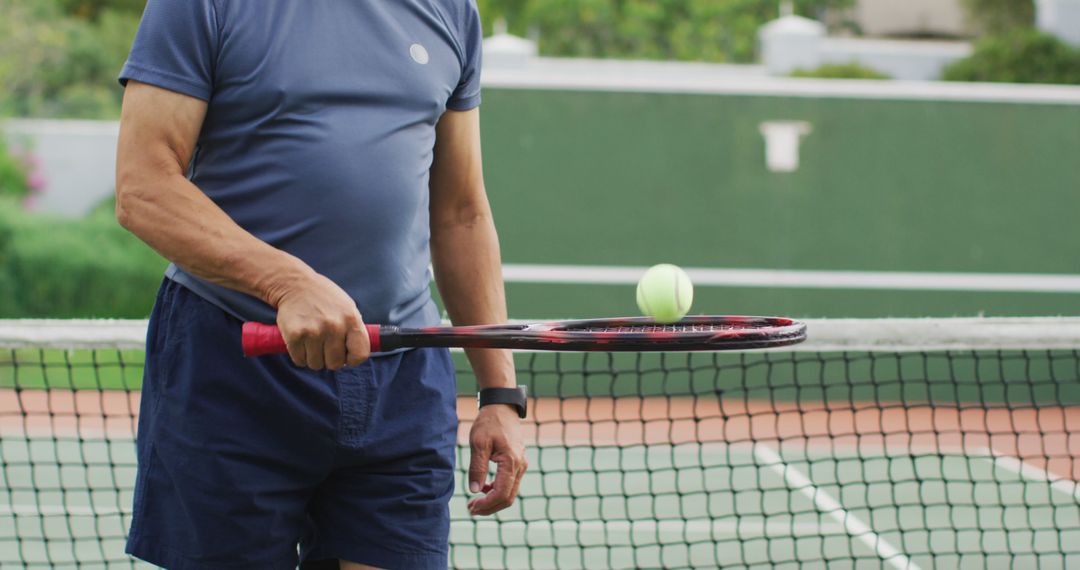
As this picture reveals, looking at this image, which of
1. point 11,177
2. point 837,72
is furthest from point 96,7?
point 837,72

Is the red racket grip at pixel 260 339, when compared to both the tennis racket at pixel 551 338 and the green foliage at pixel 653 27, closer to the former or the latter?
the tennis racket at pixel 551 338

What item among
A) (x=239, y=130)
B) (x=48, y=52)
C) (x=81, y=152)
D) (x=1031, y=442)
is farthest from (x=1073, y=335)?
(x=48, y=52)

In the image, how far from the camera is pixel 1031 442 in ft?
27.8

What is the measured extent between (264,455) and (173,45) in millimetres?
571

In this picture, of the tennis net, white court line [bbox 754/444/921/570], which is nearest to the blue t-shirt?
the tennis net

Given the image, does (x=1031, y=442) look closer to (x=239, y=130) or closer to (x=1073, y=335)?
(x=1073, y=335)

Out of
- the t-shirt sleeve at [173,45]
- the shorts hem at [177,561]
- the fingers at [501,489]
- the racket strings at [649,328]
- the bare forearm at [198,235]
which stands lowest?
the fingers at [501,489]

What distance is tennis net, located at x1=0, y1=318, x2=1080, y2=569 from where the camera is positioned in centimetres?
386

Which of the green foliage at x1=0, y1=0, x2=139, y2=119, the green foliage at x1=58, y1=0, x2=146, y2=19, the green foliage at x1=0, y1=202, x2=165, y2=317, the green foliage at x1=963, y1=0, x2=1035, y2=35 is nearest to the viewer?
the green foliage at x1=0, y1=202, x2=165, y2=317

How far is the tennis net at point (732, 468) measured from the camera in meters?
3.86

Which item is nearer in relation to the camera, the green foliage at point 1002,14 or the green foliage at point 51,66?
the green foliage at point 51,66

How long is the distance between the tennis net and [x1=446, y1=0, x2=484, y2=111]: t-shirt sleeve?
123 cm

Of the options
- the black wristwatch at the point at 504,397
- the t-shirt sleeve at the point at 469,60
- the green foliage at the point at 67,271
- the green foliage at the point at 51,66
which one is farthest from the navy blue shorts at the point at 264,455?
the green foliage at the point at 51,66

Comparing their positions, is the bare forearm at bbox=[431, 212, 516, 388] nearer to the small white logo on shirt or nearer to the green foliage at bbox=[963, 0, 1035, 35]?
the small white logo on shirt
